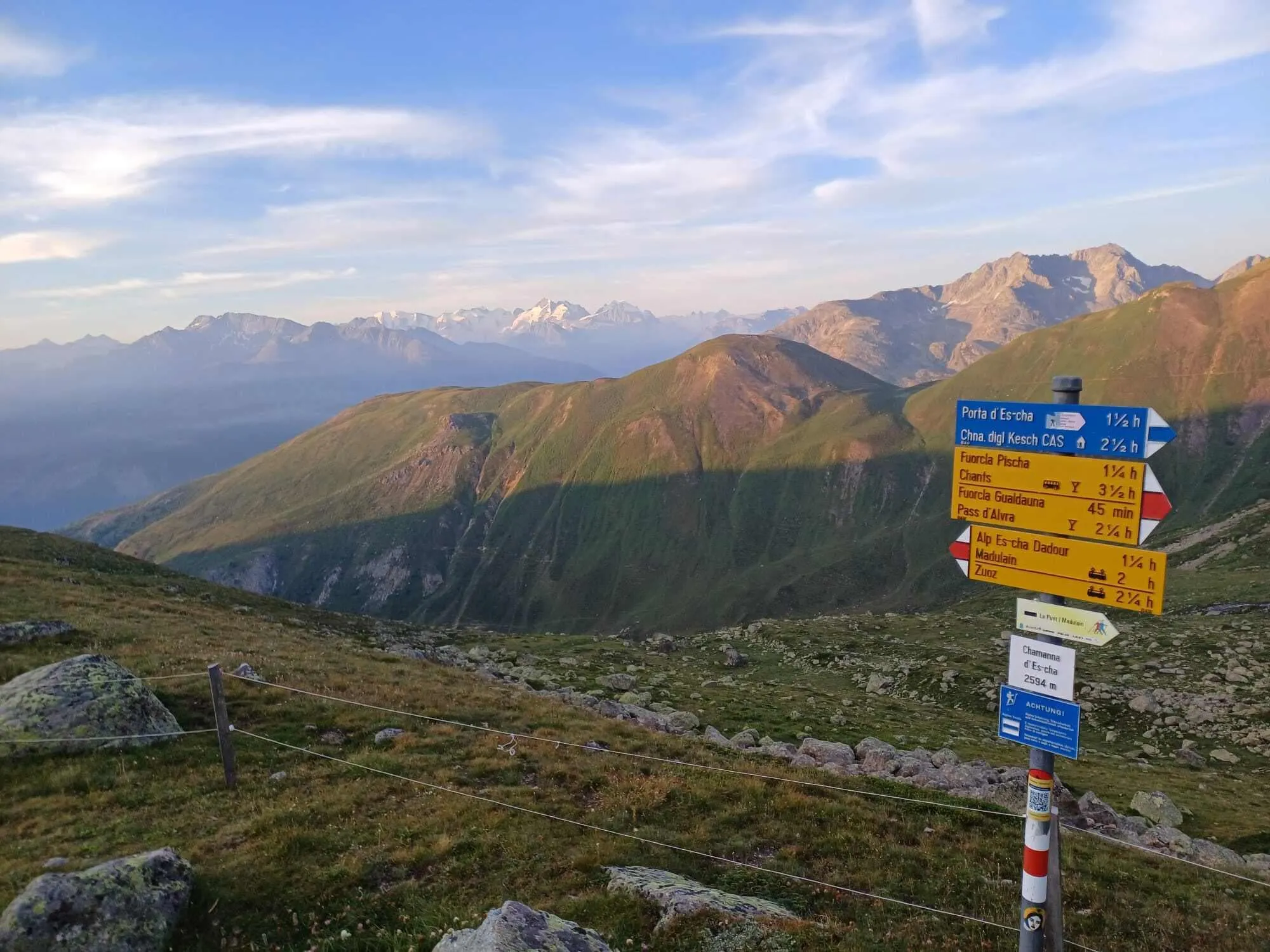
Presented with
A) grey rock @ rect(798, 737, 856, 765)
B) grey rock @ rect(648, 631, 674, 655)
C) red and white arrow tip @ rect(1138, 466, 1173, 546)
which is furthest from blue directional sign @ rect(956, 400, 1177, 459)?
grey rock @ rect(648, 631, 674, 655)

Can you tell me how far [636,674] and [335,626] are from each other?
25916 millimetres

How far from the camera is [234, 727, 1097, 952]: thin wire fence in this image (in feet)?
37.7

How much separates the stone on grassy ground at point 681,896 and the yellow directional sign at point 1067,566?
6.57 metres

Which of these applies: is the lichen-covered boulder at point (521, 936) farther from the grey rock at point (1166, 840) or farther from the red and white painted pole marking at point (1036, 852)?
the grey rock at point (1166, 840)

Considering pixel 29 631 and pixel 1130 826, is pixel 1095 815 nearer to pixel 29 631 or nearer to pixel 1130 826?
pixel 1130 826

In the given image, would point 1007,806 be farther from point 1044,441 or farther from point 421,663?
point 421,663

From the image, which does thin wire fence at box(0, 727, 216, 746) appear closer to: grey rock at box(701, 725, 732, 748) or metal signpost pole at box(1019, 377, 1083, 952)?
grey rock at box(701, 725, 732, 748)

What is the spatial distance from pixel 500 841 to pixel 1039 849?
9845 mm

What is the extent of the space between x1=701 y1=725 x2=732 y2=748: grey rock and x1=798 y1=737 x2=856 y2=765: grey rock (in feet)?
9.51

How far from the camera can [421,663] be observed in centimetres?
3606

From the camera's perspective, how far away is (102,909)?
389 inches

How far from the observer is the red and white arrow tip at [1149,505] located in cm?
823

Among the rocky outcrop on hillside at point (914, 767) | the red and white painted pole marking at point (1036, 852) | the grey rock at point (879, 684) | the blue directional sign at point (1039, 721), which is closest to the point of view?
the blue directional sign at point (1039, 721)

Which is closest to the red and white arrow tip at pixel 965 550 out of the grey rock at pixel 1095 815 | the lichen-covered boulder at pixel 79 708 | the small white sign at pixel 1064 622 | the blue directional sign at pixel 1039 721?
the small white sign at pixel 1064 622
